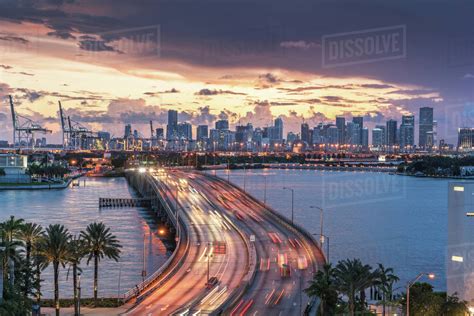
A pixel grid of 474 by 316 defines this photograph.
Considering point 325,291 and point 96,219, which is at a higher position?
point 325,291

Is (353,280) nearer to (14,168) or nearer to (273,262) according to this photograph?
(273,262)

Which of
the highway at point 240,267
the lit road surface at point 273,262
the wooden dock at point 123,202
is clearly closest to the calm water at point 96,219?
the wooden dock at point 123,202

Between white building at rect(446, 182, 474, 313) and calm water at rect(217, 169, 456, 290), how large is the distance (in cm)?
793

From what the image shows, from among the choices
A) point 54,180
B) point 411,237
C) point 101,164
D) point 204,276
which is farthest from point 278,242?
point 101,164

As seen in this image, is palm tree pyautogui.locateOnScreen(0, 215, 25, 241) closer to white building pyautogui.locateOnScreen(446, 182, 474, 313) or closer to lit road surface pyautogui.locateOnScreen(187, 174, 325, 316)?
lit road surface pyautogui.locateOnScreen(187, 174, 325, 316)

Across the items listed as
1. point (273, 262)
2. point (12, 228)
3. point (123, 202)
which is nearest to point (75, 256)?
point (12, 228)

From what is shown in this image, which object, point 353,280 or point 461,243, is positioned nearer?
point 353,280

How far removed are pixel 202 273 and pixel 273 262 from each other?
3.79m

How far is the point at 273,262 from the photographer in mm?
29688

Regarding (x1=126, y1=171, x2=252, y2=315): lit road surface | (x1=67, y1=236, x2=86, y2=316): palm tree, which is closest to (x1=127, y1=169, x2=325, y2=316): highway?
(x1=126, y1=171, x2=252, y2=315): lit road surface

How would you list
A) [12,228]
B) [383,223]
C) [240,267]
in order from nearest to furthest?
[12,228] → [240,267] → [383,223]

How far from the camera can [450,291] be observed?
22906 mm

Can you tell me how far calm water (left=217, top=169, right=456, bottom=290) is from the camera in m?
37.5

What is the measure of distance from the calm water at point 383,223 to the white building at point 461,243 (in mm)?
7926
